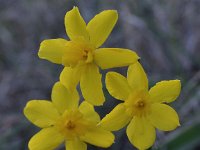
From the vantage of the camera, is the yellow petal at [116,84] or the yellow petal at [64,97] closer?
the yellow petal at [116,84]

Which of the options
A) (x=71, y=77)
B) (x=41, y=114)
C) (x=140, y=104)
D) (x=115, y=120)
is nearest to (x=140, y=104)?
(x=140, y=104)

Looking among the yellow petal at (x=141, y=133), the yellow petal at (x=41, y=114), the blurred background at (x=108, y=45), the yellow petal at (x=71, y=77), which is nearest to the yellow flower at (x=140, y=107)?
the yellow petal at (x=141, y=133)

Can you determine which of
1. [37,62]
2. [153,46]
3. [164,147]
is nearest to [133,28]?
[153,46]

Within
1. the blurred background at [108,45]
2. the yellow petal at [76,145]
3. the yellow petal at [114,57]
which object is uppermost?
the yellow petal at [114,57]

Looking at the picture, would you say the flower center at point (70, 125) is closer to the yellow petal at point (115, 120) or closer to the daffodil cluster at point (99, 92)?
the daffodil cluster at point (99, 92)

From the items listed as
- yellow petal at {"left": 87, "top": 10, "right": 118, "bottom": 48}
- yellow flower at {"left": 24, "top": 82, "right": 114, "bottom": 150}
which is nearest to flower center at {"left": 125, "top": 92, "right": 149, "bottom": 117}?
yellow flower at {"left": 24, "top": 82, "right": 114, "bottom": 150}

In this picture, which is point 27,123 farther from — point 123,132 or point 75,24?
point 75,24

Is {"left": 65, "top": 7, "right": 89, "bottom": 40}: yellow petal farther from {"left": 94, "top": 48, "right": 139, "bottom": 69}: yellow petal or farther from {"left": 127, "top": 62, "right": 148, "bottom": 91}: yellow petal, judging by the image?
{"left": 127, "top": 62, "right": 148, "bottom": 91}: yellow petal
